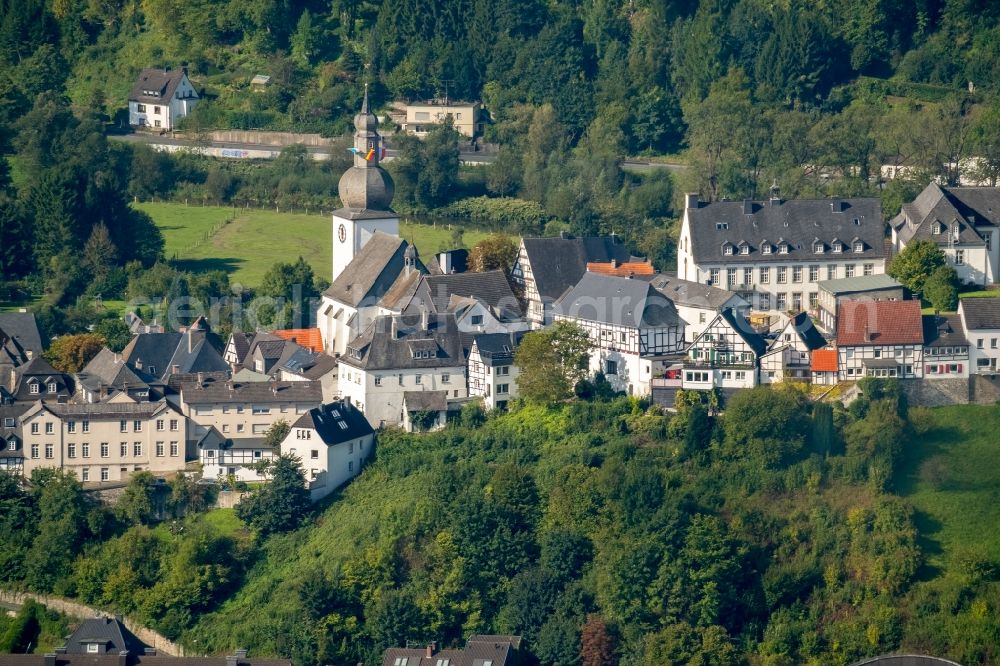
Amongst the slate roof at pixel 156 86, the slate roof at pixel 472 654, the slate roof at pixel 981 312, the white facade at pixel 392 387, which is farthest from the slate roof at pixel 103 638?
the slate roof at pixel 156 86

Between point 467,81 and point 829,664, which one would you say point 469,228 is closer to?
point 467,81

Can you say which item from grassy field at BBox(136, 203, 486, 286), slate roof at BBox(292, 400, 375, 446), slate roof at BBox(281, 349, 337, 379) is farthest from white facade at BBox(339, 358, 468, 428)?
grassy field at BBox(136, 203, 486, 286)

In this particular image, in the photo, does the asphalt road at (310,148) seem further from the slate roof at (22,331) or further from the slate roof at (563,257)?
the slate roof at (22,331)

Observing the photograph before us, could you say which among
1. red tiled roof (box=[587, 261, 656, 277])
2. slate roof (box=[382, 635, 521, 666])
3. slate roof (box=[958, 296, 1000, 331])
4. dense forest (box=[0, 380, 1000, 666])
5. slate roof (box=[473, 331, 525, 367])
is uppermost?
red tiled roof (box=[587, 261, 656, 277])

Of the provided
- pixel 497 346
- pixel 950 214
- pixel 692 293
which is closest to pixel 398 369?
pixel 497 346

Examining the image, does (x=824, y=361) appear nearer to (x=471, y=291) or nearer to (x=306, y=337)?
(x=471, y=291)

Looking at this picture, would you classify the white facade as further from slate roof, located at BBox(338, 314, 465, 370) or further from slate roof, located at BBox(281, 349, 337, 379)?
slate roof, located at BBox(281, 349, 337, 379)
